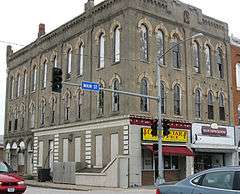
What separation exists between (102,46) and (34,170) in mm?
15967

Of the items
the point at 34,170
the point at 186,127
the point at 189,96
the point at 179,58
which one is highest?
the point at 179,58

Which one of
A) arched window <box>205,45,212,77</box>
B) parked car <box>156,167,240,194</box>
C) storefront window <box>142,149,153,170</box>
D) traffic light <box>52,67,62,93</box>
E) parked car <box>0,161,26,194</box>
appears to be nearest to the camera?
parked car <box>156,167,240,194</box>

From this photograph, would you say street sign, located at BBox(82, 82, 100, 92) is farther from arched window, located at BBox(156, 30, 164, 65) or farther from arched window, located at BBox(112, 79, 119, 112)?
arched window, located at BBox(156, 30, 164, 65)

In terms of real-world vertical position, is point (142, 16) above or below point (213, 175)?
above

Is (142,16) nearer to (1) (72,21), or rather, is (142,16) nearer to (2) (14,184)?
(1) (72,21)

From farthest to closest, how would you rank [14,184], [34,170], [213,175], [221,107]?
[34,170] < [221,107] < [14,184] < [213,175]

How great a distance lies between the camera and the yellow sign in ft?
104

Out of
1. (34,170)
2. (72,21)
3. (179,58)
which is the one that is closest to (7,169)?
(179,58)

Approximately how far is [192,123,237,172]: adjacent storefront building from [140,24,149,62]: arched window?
7.08m

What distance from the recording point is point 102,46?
3647 centimetres

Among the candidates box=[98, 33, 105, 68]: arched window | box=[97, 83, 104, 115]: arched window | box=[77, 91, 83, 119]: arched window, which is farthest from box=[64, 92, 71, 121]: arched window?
box=[98, 33, 105, 68]: arched window

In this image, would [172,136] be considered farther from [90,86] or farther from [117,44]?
[90,86]

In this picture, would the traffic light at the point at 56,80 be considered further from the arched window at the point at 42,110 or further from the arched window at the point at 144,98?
the arched window at the point at 42,110

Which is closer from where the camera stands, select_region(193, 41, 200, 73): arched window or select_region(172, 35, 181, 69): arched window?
select_region(172, 35, 181, 69): arched window
